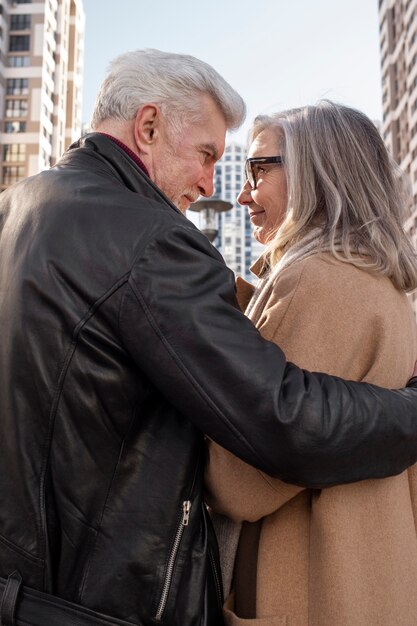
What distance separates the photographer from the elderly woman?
191 centimetres

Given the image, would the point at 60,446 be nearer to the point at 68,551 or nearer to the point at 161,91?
the point at 68,551

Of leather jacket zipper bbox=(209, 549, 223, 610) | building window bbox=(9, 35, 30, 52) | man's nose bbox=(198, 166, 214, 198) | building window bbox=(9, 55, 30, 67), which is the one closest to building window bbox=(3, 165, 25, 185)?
building window bbox=(9, 55, 30, 67)

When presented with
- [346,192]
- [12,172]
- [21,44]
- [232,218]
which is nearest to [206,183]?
[346,192]

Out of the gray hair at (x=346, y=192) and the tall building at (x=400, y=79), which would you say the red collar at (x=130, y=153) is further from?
the tall building at (x=400, y=79)

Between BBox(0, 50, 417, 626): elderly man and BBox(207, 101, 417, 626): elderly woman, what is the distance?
0.21 metres

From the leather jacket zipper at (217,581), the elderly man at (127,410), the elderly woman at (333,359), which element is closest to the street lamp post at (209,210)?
the elderly woman at (333,359)

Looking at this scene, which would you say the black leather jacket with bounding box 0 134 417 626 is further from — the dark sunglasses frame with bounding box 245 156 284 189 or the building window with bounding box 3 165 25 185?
the building window with bounding box 3 165 25 185

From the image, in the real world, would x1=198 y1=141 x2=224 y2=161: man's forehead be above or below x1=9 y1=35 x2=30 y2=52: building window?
above

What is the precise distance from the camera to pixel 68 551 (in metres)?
1.68

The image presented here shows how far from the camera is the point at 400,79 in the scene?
60.0 m

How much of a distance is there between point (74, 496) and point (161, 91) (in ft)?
3.86

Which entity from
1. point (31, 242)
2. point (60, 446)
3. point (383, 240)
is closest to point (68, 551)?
point (60, 446)

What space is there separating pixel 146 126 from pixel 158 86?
12 cm

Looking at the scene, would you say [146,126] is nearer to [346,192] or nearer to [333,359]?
[346,192]
